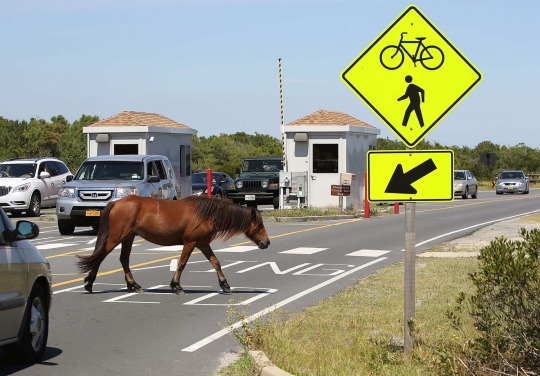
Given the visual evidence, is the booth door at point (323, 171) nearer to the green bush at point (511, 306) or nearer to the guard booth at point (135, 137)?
the guard booth at point (135, 137)

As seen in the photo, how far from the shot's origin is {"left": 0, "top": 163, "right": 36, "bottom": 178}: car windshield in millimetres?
33906

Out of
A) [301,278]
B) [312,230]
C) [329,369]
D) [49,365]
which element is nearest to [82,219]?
[312,230]

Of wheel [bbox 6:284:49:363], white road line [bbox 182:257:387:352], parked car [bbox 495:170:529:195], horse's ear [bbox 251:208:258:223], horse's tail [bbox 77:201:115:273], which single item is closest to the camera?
wheel [bbox 6:284:49:363]

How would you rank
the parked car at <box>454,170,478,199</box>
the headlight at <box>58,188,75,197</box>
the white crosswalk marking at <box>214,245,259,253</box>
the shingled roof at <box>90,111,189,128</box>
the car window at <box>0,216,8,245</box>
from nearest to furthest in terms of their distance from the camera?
the car window at <box>0,216,8,245</box> < the white crosswalk marking at <box>214,245,259,253</box> < the headlight at <box>58,188,75,197</box> < the shingled roof at <box>90,111,189,128</box> < the parked car at <box>454,170,478,199</box>

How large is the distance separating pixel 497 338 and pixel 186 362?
310 centimetres

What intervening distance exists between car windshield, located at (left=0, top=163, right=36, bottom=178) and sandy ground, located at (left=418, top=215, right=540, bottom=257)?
1576cm

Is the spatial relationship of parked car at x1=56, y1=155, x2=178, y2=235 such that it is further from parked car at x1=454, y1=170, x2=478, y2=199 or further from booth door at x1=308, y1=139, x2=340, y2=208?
parked car at x1=454, y1=170, x2=478, y2=199

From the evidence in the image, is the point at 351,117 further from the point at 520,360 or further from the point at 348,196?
A: the point at 520,360

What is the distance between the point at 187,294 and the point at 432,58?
7.03 metres

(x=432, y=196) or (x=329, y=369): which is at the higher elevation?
(x=432, y=196)

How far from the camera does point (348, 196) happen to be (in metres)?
35.8

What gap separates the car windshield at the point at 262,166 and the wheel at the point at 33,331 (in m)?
29.2

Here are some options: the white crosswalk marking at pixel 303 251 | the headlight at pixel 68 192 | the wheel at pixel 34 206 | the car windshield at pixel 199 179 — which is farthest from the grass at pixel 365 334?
the car windshield at pixel 199 179

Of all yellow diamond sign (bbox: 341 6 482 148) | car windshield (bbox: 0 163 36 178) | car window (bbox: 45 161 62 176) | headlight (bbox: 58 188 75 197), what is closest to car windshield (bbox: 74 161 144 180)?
headlight (bbox: 58 188 75 197)
